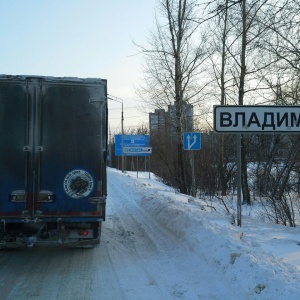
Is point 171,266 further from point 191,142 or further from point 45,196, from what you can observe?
point 191,142

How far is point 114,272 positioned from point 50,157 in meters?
2.07

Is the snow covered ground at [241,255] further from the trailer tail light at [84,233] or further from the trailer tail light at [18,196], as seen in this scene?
the trailer tail light at [18,196]

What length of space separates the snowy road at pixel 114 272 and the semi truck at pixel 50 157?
1.73ft

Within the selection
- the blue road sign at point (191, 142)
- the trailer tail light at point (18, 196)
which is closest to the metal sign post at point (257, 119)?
the trailer tail light at point (18, 196)

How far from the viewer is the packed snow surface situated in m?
5.18

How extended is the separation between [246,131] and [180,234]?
2.61m

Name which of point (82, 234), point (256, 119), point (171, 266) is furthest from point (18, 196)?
point (256, 119)

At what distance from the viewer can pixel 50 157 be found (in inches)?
257

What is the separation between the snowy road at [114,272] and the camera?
5.36 meters

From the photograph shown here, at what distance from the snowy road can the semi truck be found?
526 millimetres

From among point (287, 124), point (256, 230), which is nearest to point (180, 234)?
point (256, 230)

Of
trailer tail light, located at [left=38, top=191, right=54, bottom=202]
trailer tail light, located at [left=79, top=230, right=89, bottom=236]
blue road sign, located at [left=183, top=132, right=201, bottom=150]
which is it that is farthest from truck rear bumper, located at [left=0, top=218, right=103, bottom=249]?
blue road sign, located at [left=183, top=132, right=201, bottom=150]

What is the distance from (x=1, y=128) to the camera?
6.38 meters

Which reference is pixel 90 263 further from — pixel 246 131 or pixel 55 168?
pixel 246 131
